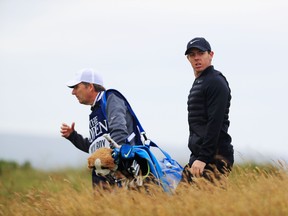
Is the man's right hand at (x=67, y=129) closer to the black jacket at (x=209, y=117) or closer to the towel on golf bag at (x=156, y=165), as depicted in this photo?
the towel on golf bag at (x=156, y=165)

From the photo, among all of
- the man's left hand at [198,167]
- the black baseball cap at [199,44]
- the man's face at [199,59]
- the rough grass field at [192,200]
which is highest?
the black baseball cap at [199,44]

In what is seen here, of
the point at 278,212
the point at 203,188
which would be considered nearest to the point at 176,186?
the point at 203,188

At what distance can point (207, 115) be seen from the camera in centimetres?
934

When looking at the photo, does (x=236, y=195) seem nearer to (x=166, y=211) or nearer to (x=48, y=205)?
(x=166, y=211)

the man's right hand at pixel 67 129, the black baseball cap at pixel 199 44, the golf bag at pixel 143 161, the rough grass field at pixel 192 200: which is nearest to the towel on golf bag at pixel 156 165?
the golf bag at pixel 143 161

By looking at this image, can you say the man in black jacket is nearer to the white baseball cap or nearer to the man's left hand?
the man's left hand

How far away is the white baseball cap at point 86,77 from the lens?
980 cm

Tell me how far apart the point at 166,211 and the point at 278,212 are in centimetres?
108

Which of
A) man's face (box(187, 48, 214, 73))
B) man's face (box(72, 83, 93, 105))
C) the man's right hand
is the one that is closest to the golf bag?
man's face (box(72, 83, 93, 105))

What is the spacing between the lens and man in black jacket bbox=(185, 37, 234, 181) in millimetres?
9203

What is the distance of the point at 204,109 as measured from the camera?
934cm

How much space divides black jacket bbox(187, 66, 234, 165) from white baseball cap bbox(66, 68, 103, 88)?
1035 millimetres

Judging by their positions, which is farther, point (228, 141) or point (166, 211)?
point (228, 141)

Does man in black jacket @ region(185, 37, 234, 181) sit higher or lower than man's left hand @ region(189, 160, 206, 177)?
higher
